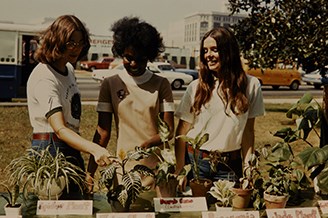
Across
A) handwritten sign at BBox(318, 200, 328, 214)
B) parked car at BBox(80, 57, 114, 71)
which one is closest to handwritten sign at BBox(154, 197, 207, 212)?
handwritten sign at BBox(318, 200, 328, 214)

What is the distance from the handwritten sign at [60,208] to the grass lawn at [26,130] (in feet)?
12.9

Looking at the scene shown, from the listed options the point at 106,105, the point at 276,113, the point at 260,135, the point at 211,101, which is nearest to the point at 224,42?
the point at 211,101

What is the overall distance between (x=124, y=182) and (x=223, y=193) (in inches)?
17.1

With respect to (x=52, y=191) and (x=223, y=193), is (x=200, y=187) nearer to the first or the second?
(x=223, y=193)

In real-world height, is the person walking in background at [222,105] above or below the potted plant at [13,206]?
above

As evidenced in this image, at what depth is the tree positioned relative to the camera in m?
8.67

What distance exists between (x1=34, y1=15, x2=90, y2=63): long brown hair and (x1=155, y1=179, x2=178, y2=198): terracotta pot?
0.79 meters

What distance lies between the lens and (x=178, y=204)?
1.94 m

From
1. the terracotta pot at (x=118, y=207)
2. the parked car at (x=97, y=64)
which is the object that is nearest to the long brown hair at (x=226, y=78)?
the terracotta pot at (x=118, y=207)

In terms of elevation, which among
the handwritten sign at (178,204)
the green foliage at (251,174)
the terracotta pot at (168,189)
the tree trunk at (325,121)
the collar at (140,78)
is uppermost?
→ the collar at (140,78)

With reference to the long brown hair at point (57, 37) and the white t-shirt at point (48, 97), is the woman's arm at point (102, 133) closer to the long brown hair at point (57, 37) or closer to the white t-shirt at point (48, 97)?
the white t-shirt at point (48, 97)

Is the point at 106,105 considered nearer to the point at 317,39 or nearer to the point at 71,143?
the point at 71,143

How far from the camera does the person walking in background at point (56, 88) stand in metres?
2.03

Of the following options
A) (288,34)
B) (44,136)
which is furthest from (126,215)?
(288,34)
